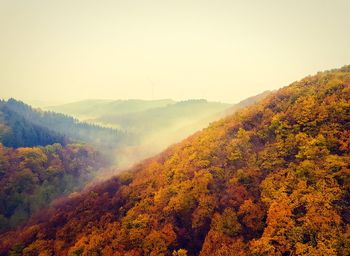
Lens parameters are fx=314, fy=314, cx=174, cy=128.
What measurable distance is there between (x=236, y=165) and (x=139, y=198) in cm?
4018

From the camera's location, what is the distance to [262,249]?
2606 inches

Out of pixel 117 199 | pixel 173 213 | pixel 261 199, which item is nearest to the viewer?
pixel 261 199

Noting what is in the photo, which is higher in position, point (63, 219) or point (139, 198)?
point (139, 198)

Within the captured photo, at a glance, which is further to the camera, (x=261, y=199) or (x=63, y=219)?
(x=63, y=219)

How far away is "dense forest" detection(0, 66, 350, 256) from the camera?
6856 cm

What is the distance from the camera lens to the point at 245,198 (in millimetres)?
84875

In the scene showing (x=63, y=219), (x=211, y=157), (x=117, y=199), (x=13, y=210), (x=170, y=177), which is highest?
(x=211, y=157)

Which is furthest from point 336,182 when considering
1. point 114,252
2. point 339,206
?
point 114,252

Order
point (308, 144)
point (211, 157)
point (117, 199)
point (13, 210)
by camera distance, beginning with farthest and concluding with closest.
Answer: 1. point (13, 210)
2. point (117, 199)
3. point (211, 157)
4. point (308, 144)

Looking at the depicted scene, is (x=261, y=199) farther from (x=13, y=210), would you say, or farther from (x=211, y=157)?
(x=13, y=210)

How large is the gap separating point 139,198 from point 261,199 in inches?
2116

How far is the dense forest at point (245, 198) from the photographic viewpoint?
225ft

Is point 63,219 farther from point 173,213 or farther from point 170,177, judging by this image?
point 173,213

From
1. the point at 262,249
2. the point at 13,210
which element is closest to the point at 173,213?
the point at 262,249
